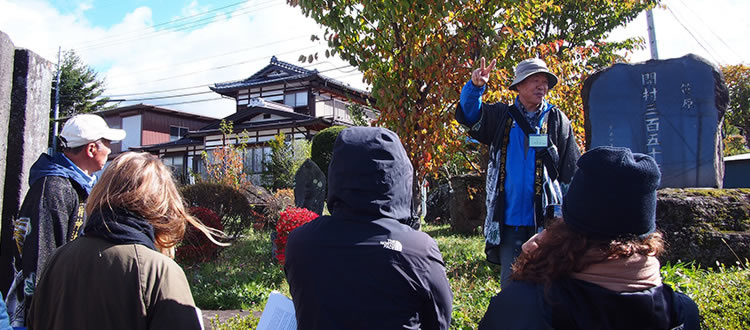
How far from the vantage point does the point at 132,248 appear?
170 centimetres

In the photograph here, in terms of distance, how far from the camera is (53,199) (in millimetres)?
2488

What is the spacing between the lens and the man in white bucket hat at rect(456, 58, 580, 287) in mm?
2930

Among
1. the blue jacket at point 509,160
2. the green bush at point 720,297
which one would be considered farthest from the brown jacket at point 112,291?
the green bush at point 720,297

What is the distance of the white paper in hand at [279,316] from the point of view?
201 cm

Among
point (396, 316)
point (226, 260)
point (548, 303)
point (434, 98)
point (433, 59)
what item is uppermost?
point (433, 59)

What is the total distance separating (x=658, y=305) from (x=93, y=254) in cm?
179

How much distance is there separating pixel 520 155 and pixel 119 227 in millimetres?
2249

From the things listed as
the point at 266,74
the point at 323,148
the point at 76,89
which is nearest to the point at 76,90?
the point at 76,89

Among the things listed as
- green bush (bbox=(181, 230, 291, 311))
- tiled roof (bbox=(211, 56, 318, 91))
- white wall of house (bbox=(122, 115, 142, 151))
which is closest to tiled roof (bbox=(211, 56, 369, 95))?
tiled roof (bbox=(211, 56, 318, 91))

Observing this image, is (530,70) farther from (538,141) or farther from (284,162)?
(284,162)

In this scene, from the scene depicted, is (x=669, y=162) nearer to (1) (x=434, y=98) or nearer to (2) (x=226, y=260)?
(1) (x=434, y=98)

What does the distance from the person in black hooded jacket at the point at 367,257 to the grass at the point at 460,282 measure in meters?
1.50

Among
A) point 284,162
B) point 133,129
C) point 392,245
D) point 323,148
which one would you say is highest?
point 133,129

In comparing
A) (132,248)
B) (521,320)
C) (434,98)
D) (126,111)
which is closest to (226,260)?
(434,98)
